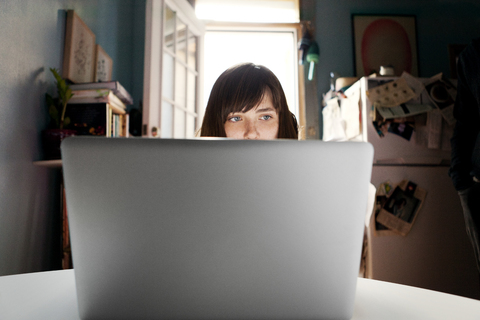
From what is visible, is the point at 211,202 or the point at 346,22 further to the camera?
the point at 346,22

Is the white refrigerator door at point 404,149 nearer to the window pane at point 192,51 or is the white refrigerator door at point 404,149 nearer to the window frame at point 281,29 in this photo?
the window frame at point 281,29

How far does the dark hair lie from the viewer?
3.82 ft

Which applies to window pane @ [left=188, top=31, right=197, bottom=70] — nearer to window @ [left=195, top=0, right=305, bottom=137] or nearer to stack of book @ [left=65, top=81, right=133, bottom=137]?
window @ [left=195, top=0, right=305, bottom=137]

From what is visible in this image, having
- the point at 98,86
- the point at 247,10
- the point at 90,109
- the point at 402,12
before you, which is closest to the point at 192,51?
the point at 247,10

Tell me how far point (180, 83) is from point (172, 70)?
0.51 feet

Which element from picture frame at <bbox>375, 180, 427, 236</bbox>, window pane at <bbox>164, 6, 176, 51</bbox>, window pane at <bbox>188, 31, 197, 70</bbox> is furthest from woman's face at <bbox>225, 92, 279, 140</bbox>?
window pane at <bbox>188, 31, 197, 70</bbox>

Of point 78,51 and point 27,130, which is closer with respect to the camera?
point 27,130

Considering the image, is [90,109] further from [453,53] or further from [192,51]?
[453,53]

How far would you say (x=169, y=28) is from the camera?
2305 mm

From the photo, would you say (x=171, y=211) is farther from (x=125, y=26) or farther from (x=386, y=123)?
(x=125, y=26)

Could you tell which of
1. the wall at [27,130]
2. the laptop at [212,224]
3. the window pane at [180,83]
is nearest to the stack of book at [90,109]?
the wall at [27,130]

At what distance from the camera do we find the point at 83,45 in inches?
67.8

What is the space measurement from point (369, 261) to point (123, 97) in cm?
175

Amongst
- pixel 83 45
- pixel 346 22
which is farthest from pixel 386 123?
pixel 83 45
